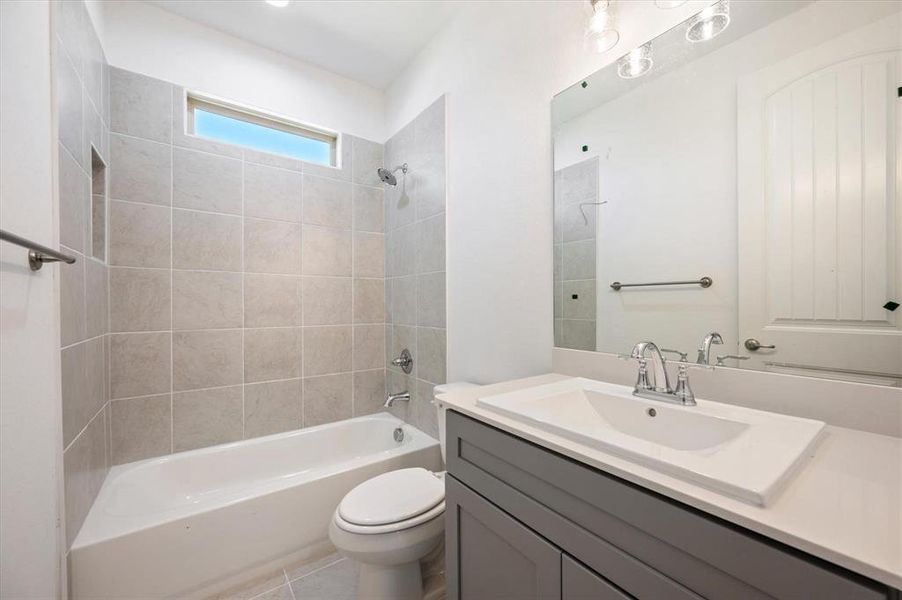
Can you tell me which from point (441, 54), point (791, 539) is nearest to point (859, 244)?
point (791, 539)

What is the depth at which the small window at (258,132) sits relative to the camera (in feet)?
6.50

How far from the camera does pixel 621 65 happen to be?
46.5 inches

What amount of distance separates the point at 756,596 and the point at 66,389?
5.71 ft

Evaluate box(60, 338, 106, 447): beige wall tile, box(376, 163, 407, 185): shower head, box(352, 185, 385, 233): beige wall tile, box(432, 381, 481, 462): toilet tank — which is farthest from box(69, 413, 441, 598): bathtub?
box(376, 163, 407, 185): shower head

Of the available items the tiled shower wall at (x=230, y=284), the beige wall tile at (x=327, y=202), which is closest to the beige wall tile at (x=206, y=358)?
the tiled shower wall at (x=230, y=284)

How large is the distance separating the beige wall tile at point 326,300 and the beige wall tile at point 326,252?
0.05m

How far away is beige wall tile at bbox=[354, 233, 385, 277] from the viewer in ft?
7.94

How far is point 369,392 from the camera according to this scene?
2467 mm

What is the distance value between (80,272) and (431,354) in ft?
5.01

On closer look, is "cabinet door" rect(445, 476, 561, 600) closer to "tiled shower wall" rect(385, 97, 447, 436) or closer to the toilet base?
the toilet base

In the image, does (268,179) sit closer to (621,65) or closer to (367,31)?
(367,31)

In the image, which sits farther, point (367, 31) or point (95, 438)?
point (367, 31)

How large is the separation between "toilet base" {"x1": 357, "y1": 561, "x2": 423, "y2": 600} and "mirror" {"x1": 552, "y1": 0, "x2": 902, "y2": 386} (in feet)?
3.62

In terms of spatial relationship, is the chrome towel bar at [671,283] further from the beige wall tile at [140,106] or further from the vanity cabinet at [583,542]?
the beige wall tile at [140,106]
